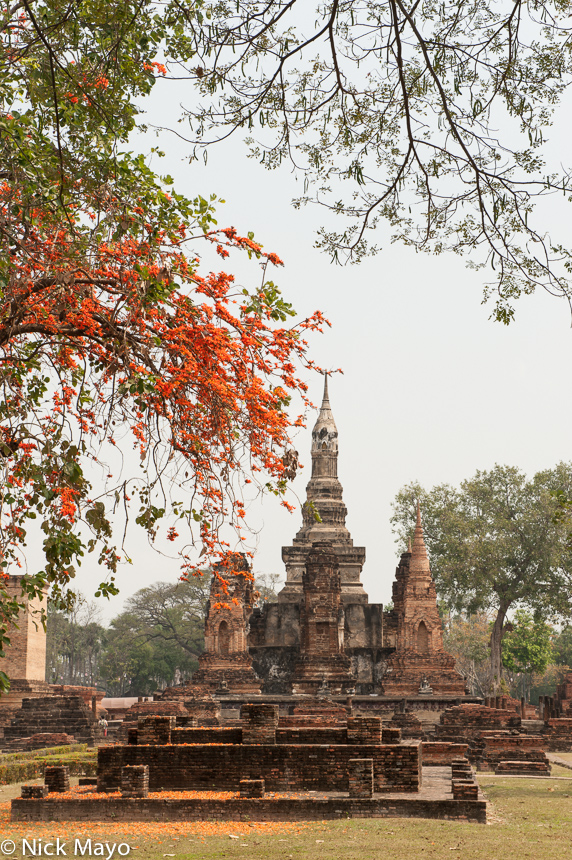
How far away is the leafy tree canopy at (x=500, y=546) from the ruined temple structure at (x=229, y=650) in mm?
13978

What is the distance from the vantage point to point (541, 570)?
40.5 metres

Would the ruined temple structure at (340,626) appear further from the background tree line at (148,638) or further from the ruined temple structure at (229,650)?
the background tree line at (148,638)

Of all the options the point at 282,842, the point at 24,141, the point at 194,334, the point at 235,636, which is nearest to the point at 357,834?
the point at 282,842

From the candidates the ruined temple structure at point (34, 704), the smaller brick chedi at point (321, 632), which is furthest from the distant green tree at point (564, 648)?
the ruined temple structure at point (34, 704)

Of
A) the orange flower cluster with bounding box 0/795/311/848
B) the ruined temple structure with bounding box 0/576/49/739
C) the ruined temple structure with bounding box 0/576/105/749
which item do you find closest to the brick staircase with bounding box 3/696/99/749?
the ruined temple structure with bounding box 0/576/105/749

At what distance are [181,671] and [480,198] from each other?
57.2m

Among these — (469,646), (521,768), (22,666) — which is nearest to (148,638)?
(469,646)

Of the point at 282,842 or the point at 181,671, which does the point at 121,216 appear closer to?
the point at 282,842

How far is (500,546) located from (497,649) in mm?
5139

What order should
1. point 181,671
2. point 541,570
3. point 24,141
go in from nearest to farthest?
point 24,141 → point 541,570 → point 181,671

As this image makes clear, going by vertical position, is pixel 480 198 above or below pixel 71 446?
above

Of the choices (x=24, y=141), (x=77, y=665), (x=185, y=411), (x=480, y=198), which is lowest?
(x=77, y=665)

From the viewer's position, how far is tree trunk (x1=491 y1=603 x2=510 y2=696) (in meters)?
41.6

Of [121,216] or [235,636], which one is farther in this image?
[235,636]
